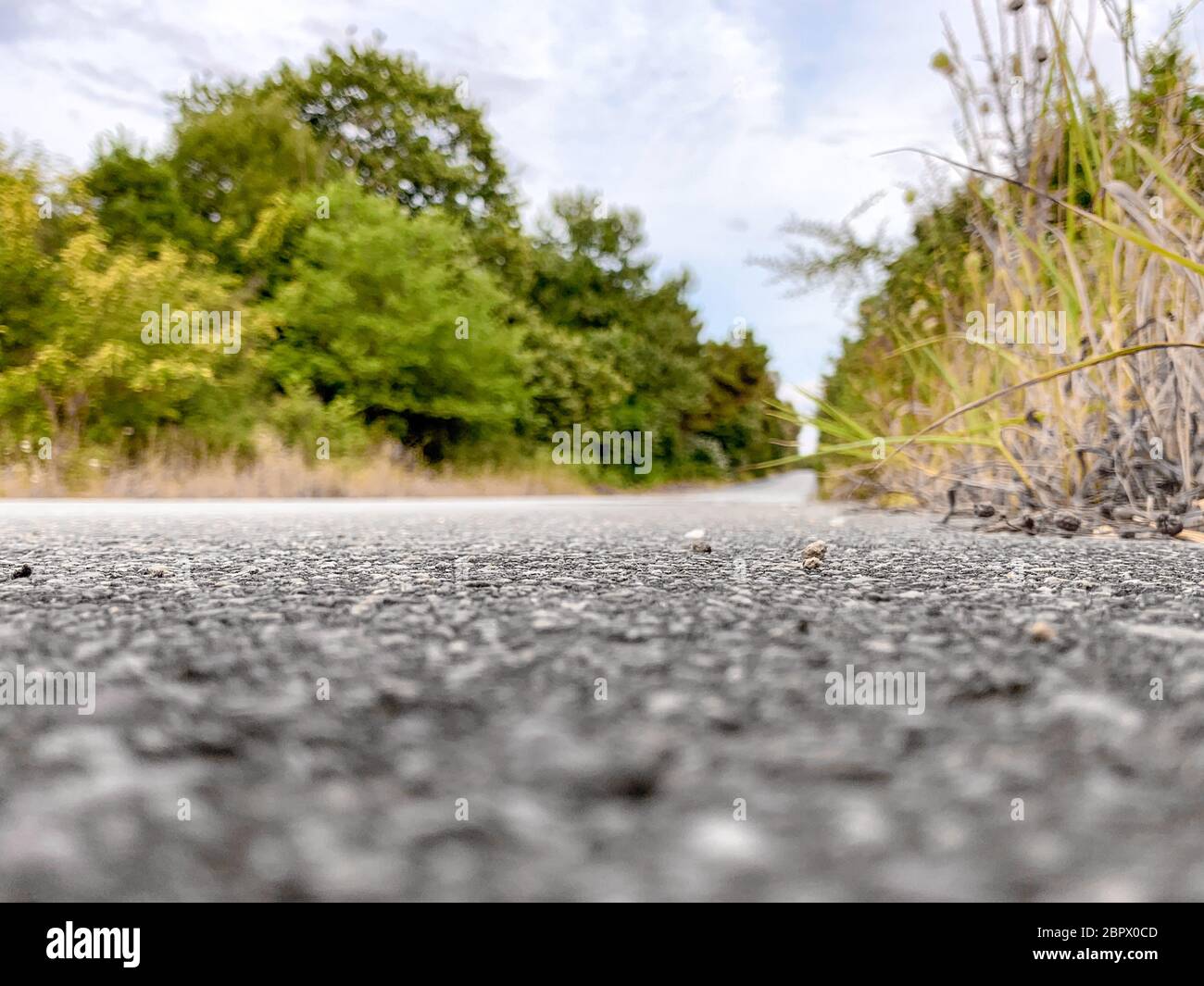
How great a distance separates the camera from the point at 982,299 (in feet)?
13.8

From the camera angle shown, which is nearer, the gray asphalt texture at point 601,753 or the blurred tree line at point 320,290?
the gray asphalt texture at point 601,753

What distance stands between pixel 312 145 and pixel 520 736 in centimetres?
1802

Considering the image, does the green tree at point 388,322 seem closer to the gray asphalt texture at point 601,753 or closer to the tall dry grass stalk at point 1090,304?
the tall dry grass stalk at point 1090,304

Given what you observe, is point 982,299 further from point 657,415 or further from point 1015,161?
point 657,415

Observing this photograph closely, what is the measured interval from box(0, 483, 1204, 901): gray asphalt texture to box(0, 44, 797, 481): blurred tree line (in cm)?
1055

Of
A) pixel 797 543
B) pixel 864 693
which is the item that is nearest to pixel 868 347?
pixel 797 543

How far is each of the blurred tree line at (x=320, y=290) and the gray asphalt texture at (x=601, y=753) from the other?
10.5m

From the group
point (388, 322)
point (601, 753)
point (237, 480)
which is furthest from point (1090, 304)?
point (388, 322)

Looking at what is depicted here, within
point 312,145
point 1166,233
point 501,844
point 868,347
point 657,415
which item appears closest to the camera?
point 501,844

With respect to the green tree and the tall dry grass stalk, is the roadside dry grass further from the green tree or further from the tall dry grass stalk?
the tall dry grass stalk

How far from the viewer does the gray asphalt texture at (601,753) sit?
0.56 metres

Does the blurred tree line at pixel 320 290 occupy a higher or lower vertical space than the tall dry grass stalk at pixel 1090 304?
higher

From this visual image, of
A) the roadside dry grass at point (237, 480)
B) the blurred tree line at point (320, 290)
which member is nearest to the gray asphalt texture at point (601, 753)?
the roadside dry grass at point (237, 480)

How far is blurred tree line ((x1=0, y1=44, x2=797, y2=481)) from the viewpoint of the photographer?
10.7 m
